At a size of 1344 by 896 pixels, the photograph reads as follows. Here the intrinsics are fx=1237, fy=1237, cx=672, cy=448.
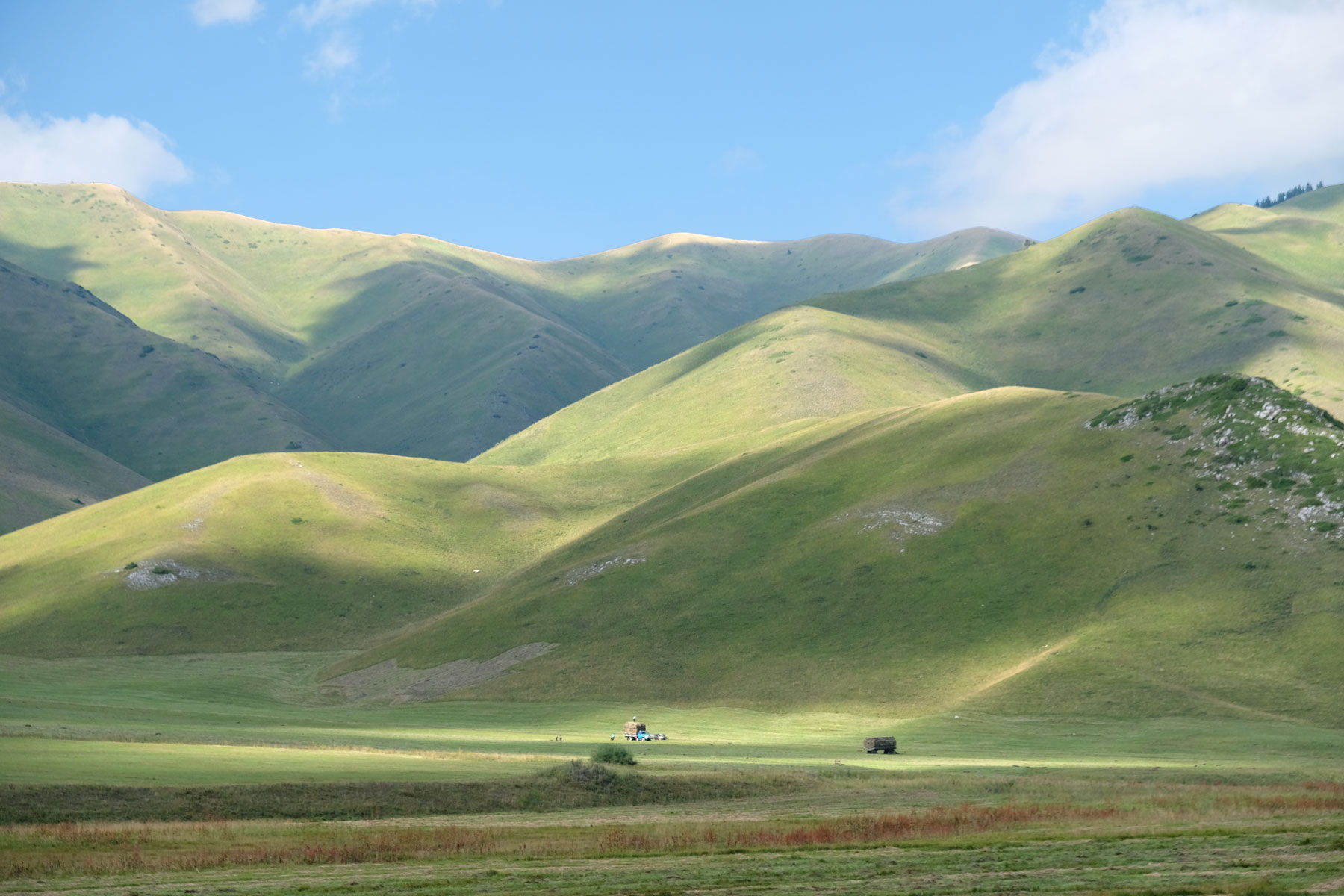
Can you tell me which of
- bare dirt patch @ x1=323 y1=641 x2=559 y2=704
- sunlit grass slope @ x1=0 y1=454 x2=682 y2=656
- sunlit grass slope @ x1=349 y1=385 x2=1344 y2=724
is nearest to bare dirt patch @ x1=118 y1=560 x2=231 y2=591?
sunlit grass slope @ x1=0 y1=454 x2=682 y2=656

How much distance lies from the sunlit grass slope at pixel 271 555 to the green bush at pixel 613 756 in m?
91.8

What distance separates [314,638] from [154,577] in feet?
81.7

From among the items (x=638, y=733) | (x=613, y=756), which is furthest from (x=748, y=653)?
(x=613, y=756)

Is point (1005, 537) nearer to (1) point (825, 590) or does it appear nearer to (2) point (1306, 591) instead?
(1) point (825, 590)

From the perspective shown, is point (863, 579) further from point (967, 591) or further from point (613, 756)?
point (613, 756)

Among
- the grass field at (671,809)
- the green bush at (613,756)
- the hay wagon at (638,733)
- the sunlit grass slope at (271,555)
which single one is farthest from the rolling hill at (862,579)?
the green bush at (613,756)

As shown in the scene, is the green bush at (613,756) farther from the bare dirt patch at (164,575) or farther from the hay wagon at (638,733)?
the bare dirt patch at (164,575)

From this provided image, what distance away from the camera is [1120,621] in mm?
92750

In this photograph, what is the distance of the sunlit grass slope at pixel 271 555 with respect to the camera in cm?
14325

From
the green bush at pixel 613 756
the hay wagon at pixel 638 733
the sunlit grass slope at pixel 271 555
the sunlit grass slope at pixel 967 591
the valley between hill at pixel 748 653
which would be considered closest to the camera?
the valley between hill at pixel 748 653

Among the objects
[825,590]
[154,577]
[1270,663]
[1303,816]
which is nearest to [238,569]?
[154,577]

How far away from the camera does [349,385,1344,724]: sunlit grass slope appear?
86613 millimetres

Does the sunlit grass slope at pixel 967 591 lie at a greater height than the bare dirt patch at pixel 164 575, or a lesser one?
lesser

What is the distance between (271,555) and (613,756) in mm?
116510
